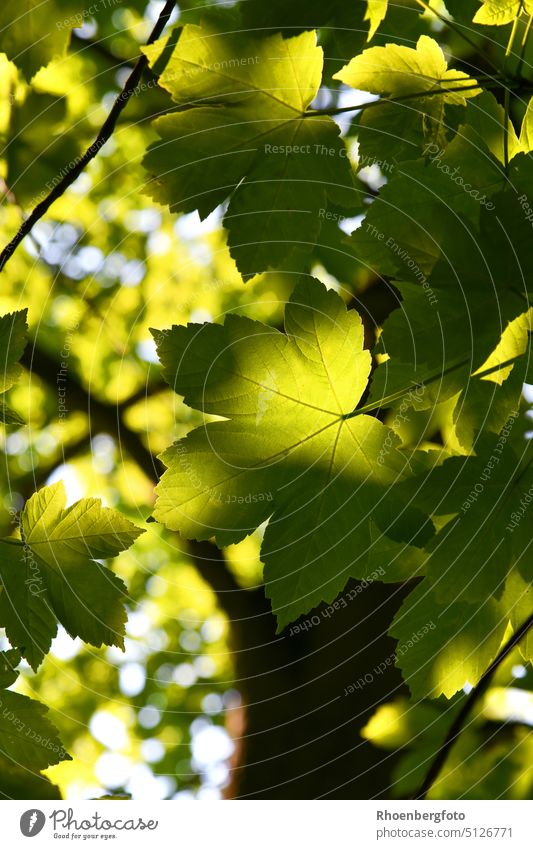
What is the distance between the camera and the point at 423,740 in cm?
235

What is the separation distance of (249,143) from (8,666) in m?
0.74

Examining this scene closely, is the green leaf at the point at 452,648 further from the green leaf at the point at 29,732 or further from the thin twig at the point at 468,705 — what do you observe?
the green leaf at the point at 29,732

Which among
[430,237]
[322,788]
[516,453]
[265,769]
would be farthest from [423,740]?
[430,237]

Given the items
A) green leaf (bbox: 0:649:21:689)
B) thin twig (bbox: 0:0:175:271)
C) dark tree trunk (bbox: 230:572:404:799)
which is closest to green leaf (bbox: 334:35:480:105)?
thin twig (bbox: 0:0:175:271)

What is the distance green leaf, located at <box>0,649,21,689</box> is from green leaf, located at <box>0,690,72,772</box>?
0.06ft

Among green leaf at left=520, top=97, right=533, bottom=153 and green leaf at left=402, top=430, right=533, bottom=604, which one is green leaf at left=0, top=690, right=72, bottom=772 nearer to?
green leaf at left=402, top=430, right=533, bottom=604

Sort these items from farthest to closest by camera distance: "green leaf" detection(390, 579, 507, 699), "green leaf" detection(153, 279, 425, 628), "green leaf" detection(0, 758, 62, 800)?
1. "green leaf" detection(0, 758, 62, 800)
2. "green leaf" detection(390, 579, 507, 699)
3. "green leaf" detection(153, 279, 425, 628)

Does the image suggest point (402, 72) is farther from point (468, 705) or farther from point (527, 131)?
point (468, 705)

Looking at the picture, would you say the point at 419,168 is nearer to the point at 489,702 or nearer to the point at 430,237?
the point at 430,237

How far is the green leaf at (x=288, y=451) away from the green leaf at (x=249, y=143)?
14 centimetres

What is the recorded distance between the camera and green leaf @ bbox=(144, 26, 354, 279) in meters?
0.78

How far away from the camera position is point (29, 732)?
90cm

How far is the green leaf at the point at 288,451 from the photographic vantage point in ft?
2.39

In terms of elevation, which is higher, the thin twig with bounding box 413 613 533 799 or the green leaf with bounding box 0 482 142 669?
the green leaf with bounding box 0 482 142 669
